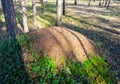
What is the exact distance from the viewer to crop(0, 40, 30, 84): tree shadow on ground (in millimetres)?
10461

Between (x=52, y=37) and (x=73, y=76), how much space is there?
9.98 feet

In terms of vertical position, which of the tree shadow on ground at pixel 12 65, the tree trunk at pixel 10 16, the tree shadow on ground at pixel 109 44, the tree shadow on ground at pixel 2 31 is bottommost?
the tree shadow on ground at pixel 109 44

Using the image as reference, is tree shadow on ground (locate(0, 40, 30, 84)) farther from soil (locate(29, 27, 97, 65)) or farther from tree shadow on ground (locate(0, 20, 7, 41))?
tree shadow on ground (locate(0, 20, 7, 41))

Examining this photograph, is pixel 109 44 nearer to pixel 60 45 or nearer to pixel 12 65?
pixel 60 45

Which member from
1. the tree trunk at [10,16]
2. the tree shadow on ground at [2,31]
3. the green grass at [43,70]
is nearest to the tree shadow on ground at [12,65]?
the green grass at [43,70]

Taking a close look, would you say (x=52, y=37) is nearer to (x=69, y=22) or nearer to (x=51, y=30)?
(x=51, y=30)

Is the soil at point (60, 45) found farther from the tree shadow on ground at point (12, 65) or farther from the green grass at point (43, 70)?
A: the tree shadow on ground at point (12, 65)

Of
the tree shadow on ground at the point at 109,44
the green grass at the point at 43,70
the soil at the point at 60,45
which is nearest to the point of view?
the green grass at the point at 43,70

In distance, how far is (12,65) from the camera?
11.3 meters

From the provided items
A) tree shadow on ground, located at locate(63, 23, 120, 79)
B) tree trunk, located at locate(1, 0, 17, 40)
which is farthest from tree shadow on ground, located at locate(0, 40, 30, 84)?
tree shadow on ground, located at locate(63, 23, 120, 79)

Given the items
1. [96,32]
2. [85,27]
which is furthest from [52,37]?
[85,27]

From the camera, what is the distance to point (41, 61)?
11297 millimetres

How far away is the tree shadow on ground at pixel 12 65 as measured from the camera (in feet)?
34.3

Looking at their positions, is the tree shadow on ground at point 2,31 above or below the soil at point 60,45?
below
